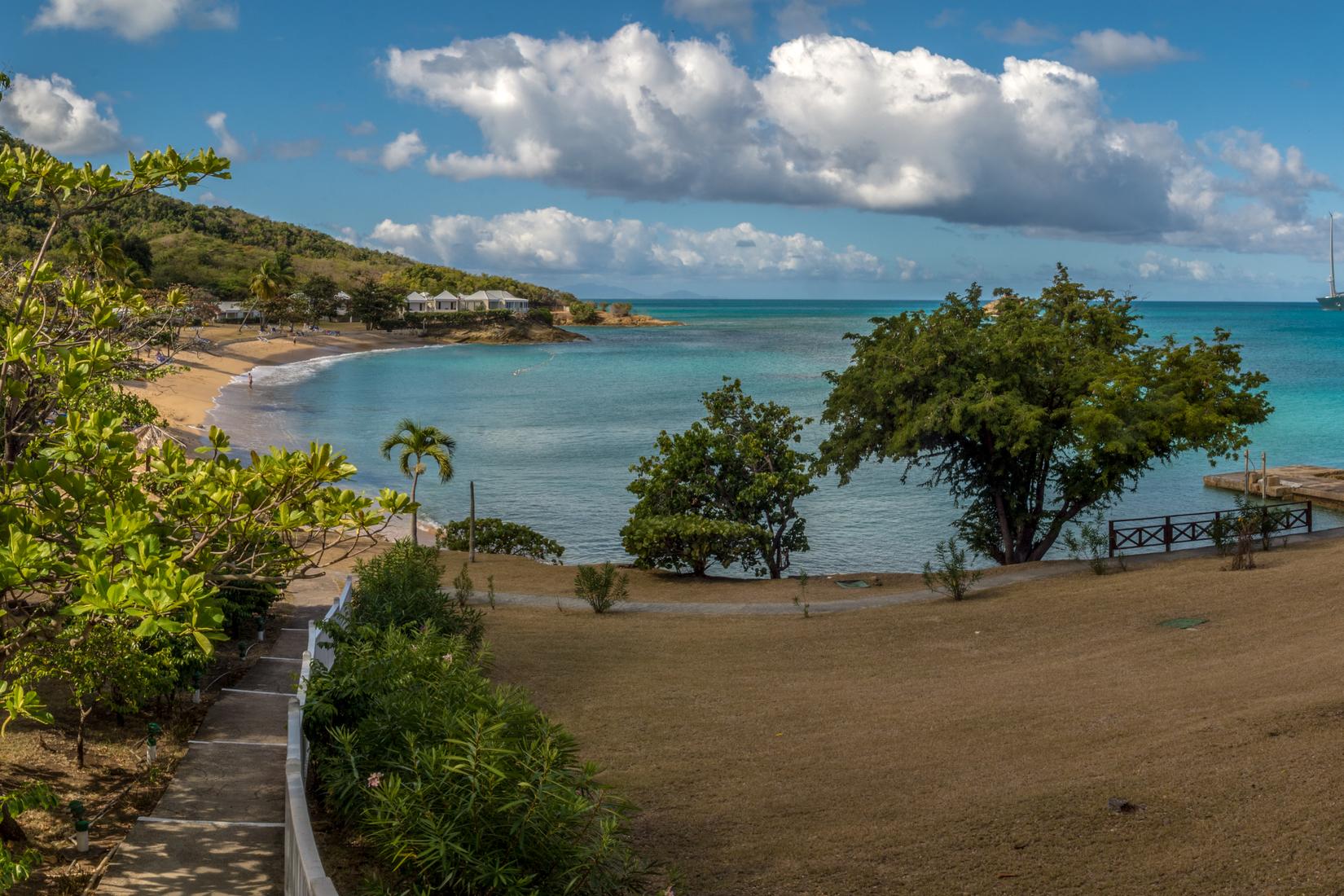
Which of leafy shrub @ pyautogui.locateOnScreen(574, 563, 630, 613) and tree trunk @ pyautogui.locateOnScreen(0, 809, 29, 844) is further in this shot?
leafy shrub @ pyautogui.locateOnScreen(574, 563, 630, 613)

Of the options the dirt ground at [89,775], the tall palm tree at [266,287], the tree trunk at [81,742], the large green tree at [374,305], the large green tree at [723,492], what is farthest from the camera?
the large green tree at [374,305]

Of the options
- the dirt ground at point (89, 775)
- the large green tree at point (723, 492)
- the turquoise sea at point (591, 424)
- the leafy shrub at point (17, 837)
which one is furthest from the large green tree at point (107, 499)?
the turquoise sea at point (591, 424)

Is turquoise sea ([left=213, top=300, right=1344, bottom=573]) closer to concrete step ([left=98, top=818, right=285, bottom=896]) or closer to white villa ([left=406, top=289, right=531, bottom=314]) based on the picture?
Result: white villa ([left=406, top=289, right=531, bottom=314])

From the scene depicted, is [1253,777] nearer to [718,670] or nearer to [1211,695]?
[1211,695]

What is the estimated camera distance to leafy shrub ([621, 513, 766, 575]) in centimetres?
2502

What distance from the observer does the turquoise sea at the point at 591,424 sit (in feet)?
123

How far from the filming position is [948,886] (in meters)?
7.03

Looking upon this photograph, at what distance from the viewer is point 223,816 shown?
27.7 feet

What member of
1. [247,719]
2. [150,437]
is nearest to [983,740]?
[247,719]

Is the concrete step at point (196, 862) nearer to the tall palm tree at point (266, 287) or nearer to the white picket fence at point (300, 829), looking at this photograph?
the white picket fence at point (300, 829)

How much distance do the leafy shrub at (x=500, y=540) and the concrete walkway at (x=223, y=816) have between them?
17.2 m

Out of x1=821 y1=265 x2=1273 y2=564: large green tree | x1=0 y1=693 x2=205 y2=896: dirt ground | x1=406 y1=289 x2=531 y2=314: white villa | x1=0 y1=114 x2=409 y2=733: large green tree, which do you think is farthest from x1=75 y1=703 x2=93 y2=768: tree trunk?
x1=406 y1=289 x2=531 y2=314: white villa

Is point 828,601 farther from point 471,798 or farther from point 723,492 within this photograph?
point 471,798

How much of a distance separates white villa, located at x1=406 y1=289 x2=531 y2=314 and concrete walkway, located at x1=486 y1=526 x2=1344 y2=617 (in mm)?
132542
